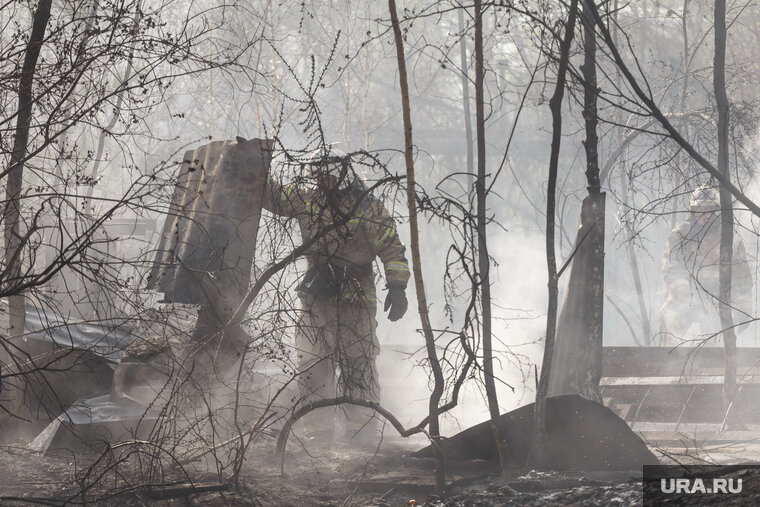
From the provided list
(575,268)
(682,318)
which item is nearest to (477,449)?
(575,268)

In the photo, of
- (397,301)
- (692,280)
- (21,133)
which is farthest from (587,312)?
(692,280)

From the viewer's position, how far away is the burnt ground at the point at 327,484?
14.2 feet

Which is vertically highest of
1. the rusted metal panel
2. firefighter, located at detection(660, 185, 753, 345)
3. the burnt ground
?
firefighter, located at detection(660, 185, 753, 345)

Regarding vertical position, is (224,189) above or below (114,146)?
below

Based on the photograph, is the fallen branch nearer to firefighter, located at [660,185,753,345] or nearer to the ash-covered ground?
the ash-covered ground

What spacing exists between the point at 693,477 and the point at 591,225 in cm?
231

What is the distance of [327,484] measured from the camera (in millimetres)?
5125

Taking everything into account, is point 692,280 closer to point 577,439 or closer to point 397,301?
point 397,301

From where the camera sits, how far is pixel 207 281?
6.11 m

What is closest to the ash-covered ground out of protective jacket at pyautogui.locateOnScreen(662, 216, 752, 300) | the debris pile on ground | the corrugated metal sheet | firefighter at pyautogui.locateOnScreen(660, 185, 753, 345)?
the debris pile on ground

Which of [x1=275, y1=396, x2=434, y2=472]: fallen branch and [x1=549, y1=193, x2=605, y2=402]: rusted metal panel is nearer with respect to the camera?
[x1=275, y1=396, x2=434, y2=472]: fallen branch

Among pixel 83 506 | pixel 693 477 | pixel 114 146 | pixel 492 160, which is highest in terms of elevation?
pixel 492 160

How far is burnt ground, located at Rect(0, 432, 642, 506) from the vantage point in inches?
171

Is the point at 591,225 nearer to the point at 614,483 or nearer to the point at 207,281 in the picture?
the point at 614,483
